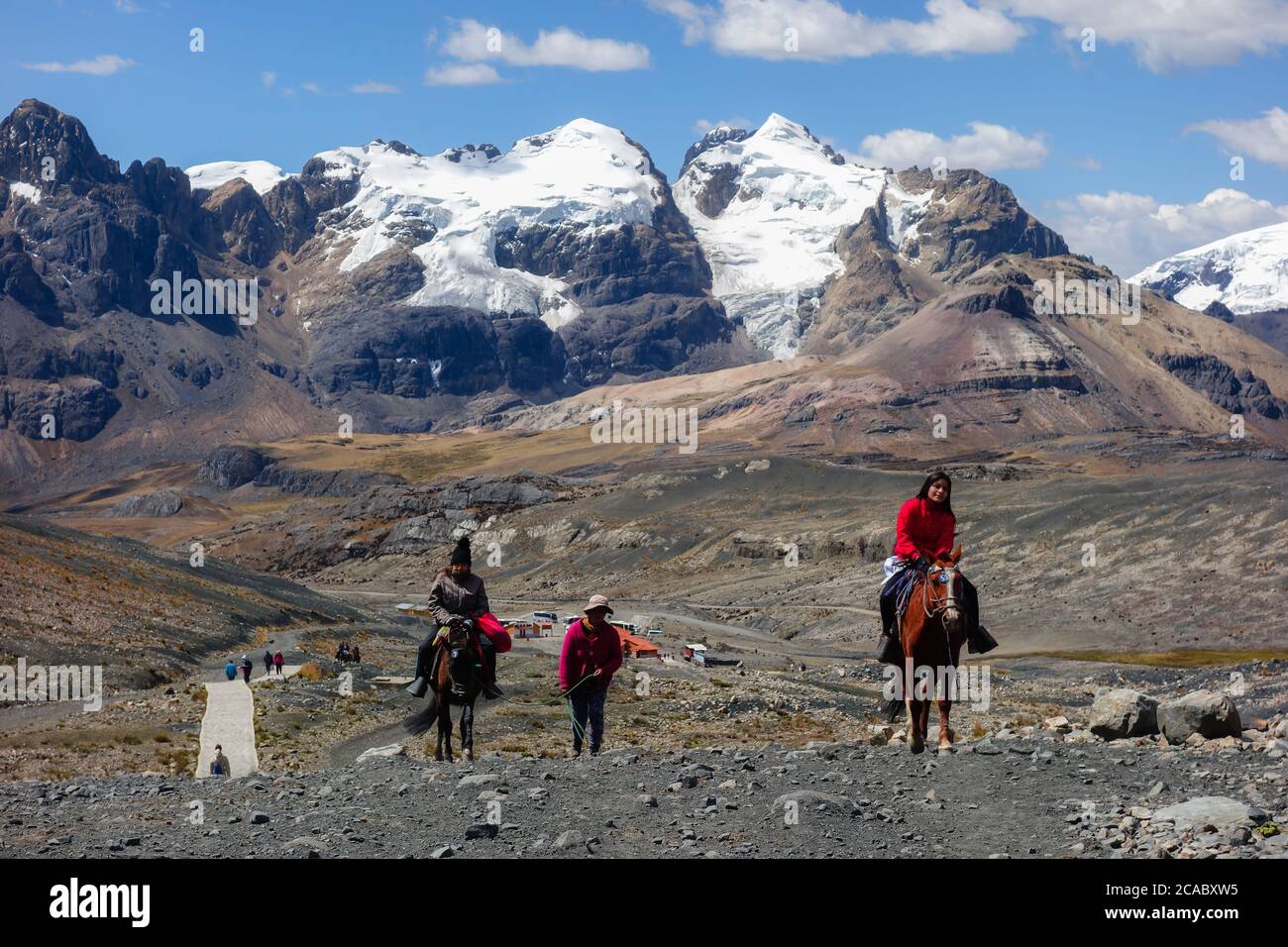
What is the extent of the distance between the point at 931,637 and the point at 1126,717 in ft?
19.7

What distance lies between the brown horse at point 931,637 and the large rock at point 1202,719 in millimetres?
4761

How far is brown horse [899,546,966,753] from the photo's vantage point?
21.4m

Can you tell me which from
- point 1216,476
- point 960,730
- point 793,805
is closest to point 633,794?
point 793,805

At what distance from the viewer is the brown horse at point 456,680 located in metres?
26.1

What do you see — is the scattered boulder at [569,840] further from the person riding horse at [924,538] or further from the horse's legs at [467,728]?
the horse's legs at [467,728]

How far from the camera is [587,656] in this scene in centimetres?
2558

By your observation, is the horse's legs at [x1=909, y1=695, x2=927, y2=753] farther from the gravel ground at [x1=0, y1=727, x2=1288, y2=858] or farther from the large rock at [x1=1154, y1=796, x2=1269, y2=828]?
the large rock at [x1=1154, y1=796, x2=1269, y2=828]

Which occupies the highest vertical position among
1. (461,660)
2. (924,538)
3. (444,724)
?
(924,538)

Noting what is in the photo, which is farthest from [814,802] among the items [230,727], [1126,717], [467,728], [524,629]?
[524,629]

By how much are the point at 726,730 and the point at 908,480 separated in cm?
15074

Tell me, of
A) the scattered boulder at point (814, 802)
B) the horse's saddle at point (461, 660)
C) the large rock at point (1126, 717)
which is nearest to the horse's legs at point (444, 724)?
the horse's saddle at point (461, 660)

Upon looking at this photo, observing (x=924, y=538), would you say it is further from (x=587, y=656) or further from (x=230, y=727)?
(x=230, y=727)

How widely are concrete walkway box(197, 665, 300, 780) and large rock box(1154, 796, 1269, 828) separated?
62.7ft

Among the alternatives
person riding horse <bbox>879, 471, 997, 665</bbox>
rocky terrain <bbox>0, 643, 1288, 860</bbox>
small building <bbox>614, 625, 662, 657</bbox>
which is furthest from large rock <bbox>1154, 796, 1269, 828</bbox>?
small building <bbox>614, 625, 662, 657</bbox>
